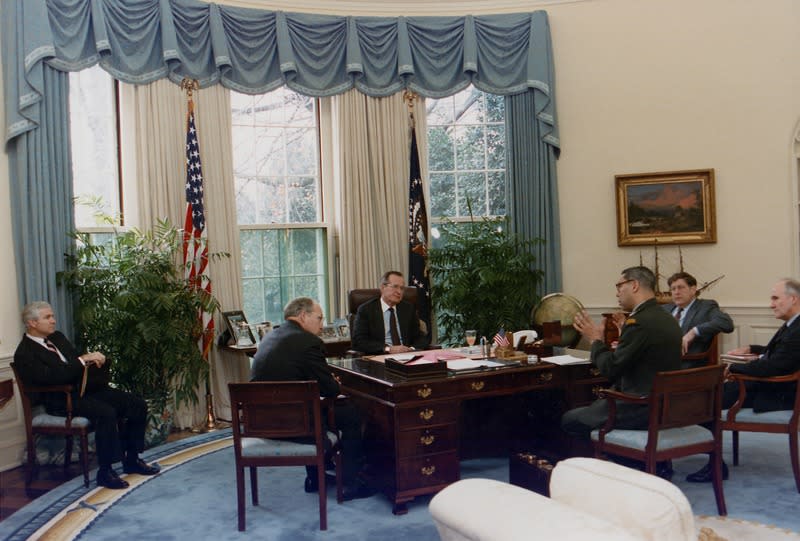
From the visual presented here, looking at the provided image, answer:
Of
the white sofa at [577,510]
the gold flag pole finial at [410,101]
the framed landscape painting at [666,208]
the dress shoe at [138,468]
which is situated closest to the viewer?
the white sofa at [577,510]

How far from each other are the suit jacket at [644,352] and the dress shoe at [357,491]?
1.75m

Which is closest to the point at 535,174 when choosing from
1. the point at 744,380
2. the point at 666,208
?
the point at 666,208

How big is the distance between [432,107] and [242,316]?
10.8ft

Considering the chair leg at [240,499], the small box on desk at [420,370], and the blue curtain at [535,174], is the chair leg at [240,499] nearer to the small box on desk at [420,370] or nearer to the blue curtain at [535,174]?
the small box on desk at [420,370]

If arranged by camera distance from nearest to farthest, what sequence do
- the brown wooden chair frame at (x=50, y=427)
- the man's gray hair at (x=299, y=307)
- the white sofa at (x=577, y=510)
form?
the white sofa at (x=577, y=510) < the man's gray hair at (x=299, y=307) < the brown wooden chair frame at (x=50, y=427)

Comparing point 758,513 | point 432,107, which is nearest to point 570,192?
point 432,107

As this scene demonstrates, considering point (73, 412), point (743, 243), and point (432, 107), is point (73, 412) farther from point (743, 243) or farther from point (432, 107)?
point (743, 243)

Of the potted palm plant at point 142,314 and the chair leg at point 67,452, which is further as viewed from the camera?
the potted palm plant at point 142,314

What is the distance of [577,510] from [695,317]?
5.45 meters

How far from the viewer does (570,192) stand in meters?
8.48

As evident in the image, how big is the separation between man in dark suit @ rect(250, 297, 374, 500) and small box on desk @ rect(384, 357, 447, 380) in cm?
43

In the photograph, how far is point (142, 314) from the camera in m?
6.34

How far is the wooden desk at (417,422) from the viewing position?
4.61 metres

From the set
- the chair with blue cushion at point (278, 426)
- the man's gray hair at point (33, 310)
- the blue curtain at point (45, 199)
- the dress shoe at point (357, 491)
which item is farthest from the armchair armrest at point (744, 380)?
the blue curtain at point (45, 199)
